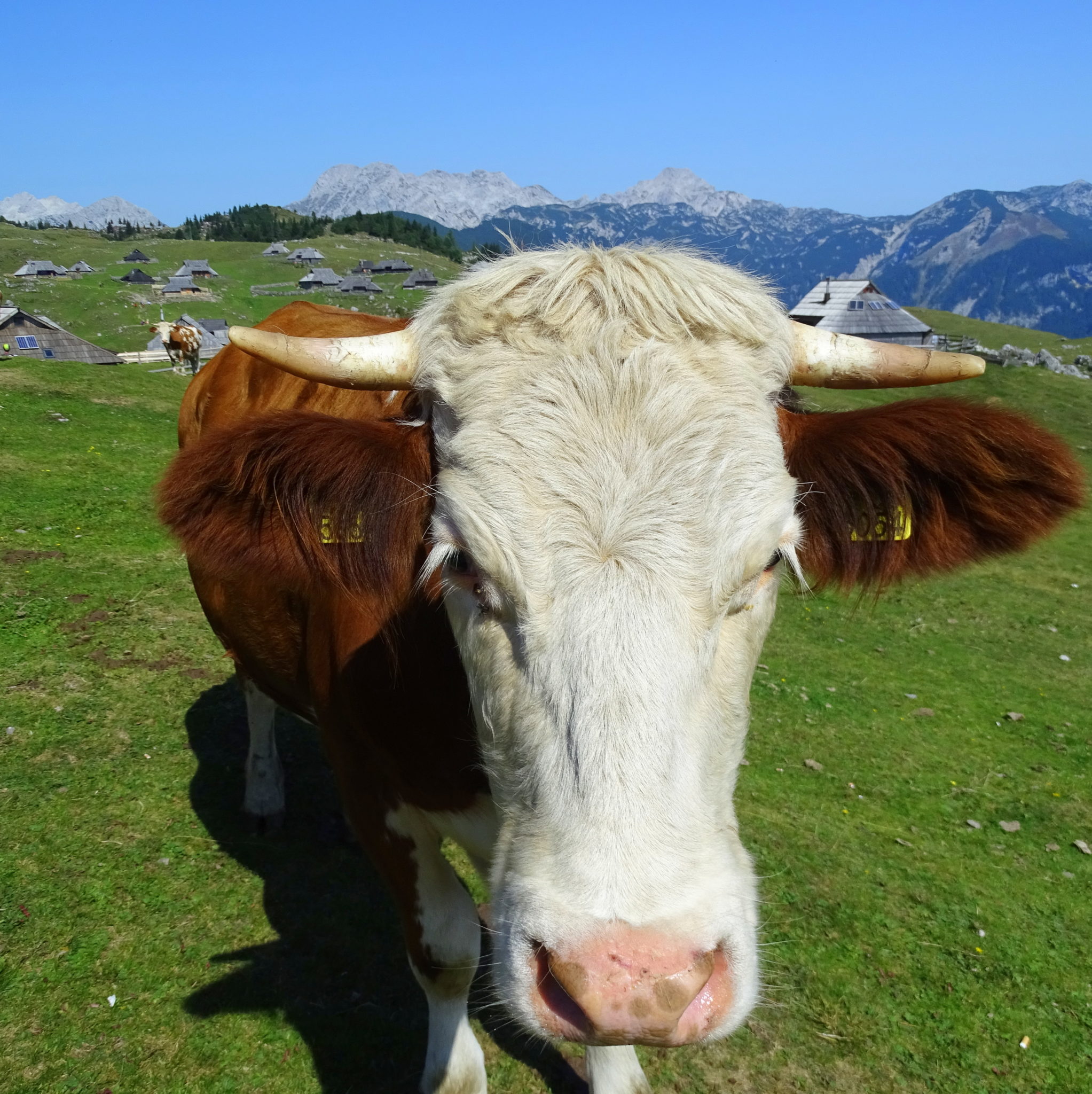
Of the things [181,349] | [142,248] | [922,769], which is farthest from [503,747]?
[142,248]

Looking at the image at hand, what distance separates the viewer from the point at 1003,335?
70500mm

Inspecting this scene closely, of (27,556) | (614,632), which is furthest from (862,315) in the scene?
(614,632)

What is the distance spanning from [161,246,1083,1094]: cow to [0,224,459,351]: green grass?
2066 inches

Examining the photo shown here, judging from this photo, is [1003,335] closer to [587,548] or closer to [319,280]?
[319,280]

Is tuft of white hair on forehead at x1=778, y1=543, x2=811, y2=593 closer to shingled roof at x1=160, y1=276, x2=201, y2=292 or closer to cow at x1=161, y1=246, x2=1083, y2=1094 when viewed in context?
cow at x1=161, y1=246, x2=1083, y2=1094

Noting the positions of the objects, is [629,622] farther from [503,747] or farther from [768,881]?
[768,881]

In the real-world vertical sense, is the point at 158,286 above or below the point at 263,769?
above

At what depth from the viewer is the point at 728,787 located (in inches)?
88.9

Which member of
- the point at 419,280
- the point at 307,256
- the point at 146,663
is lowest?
the point at 146,663

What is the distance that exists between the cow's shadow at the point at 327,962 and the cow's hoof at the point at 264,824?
32mm

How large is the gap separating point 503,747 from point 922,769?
659 centimetres

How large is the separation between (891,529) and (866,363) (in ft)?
1.85

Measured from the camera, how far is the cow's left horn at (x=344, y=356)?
2549 millimetres

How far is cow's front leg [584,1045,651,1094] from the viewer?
353 centimetres
